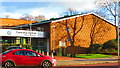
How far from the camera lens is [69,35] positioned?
110ft

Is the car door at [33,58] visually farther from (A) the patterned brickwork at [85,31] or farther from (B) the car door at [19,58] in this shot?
(A) the patterned brickwork at [85,31]

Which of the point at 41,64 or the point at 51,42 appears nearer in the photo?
the point at 41,64

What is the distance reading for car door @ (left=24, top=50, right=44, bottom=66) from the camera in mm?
13703

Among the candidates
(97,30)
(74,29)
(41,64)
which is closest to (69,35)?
(74,29)

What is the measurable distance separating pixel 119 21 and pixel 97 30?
7.10m

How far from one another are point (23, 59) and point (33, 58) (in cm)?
72

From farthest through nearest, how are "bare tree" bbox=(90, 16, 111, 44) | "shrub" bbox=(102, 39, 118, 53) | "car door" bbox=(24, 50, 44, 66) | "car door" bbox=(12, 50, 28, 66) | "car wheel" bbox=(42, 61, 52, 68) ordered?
"bare tree" bbox=(90, 16, 111, 44), "shrub" bbox=(102, 39, 118, 53), "car wheel" bbox=(42, 61, 52, 68), "car door" bbox=(24, 50, 44, 66), "car door" bbox=(12, 50, 28, 66)

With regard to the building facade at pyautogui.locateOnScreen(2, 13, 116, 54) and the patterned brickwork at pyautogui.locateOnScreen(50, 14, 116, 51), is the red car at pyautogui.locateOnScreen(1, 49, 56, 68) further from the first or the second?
the patterned brickwork at pyautogui.locateOnScreen(50, 14, 116, 51)

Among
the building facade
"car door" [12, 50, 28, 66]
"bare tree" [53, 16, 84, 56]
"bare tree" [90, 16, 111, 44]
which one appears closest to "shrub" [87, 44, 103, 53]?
the building facade

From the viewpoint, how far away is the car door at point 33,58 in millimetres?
13703

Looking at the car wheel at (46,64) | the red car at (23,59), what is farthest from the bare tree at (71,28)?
the red car at (23,59)

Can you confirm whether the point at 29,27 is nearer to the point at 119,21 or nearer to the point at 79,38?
the point at 79,38

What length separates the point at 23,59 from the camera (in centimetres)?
1360

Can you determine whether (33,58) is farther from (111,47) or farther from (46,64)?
(111,47)
